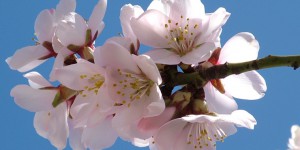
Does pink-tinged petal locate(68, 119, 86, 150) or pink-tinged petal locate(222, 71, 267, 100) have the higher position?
pink-tinged petal locate(222, 71, 267, 100)

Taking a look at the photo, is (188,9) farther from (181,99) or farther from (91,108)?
(91,108)

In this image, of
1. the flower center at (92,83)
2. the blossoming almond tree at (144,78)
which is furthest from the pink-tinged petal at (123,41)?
the flower center at (92,83)

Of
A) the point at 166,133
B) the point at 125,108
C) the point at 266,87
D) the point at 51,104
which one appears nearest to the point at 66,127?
the point at 51,104

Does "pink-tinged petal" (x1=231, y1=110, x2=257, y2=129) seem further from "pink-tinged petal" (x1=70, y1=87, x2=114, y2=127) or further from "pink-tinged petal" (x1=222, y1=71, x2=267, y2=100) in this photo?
"pink-tinged petal" (x1=70, y1=87, x2=114, y2=127)

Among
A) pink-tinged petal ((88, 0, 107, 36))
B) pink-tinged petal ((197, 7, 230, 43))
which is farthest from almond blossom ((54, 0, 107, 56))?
pink-tinged petal ((197, 7, 230, 43))

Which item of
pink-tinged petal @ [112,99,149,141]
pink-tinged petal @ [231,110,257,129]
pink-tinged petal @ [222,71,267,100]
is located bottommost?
pink-tinged petal @ [112,99,149,141]

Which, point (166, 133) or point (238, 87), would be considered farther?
point (238, 87)

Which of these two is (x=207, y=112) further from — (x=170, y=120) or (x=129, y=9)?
(x=129, y=9)
